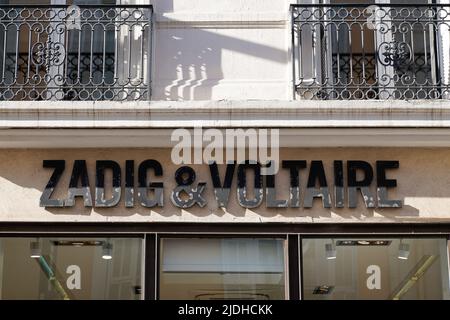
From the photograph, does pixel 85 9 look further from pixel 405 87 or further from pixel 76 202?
pixel 405 87

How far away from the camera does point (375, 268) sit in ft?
35.0

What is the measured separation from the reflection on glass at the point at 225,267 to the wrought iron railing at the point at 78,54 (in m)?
1.63

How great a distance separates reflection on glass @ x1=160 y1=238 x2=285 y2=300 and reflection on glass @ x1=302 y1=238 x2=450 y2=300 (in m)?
0.34

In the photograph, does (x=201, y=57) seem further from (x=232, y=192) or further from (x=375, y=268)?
(x=375, y=268)

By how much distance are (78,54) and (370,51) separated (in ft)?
10.2

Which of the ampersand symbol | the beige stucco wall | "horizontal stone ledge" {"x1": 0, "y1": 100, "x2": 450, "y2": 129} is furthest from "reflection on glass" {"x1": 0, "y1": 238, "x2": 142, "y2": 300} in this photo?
"horizontal stone ledge" {"x1": 0, "y1": 100, "x2": 450, "y2": 129}

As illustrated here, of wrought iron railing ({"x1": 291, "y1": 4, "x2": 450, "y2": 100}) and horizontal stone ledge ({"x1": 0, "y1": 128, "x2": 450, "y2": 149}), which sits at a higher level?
wrought iron railing ({"x1": 291, "y1": 4, "x2": 450, "y2": 100})

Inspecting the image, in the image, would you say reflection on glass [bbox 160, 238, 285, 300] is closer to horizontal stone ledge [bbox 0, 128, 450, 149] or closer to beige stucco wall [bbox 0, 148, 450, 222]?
beige stucco wall [bbox 0, 148, 450, 222]

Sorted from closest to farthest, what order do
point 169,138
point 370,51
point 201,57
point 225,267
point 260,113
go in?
1. point 260,113
2. point 169,138
3. point 225,267
4. point 201,57
5. point 370,51

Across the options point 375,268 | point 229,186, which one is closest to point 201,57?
point 229,186

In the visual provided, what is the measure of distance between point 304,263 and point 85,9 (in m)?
3.52

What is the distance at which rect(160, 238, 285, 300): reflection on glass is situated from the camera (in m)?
10.5

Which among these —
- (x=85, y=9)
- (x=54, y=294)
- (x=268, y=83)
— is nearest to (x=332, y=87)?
(x=268, y=83)
